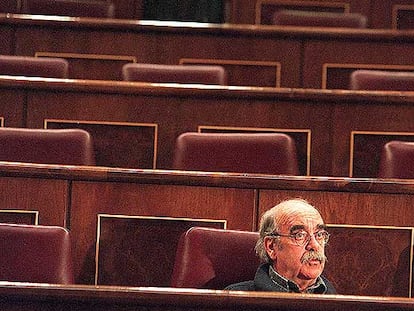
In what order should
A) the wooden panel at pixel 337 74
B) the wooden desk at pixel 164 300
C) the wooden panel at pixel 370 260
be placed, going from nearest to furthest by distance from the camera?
the wooden desk at pixel 164 300
the wooden panel at pixel 370 260
the wooden panel at pixel 337 74

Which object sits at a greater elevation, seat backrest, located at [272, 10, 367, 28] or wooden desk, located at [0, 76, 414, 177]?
seat backrest, located at [272, 10, 367, 28]

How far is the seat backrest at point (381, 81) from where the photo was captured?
78.6 inches

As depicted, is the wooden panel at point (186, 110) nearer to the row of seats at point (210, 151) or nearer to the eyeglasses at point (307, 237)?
the row of seats at point (210, 151)

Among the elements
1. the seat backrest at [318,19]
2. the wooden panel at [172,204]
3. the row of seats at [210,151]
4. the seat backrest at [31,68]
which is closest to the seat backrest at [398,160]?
the row of seats at [210,151]

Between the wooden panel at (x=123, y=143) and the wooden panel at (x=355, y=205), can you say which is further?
the wooden panel at (x=123, y=143)

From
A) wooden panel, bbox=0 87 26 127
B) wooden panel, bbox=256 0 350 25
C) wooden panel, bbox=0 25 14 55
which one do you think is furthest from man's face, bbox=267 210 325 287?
wooden panel, bbox=256 0 350 25

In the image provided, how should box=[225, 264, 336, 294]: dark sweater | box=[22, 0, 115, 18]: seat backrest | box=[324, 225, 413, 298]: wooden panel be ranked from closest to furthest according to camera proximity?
box=[225, 264, 336, 294]: dark sweater → box=[324, 225, 413, 298]: wooden panel → box=[22, 0, 115, 18]: seat backrest

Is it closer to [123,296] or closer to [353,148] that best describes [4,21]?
[353,148]

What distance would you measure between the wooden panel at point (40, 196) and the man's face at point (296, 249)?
11.8 inches

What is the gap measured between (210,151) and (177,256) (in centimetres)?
32

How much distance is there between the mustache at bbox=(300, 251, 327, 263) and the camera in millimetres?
1266

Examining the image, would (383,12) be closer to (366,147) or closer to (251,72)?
(251,72)

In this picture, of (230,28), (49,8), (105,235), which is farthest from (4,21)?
(105,235)

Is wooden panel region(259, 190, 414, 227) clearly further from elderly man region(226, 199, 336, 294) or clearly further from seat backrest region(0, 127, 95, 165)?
seat backrest region(0, 127, 95, 165)
